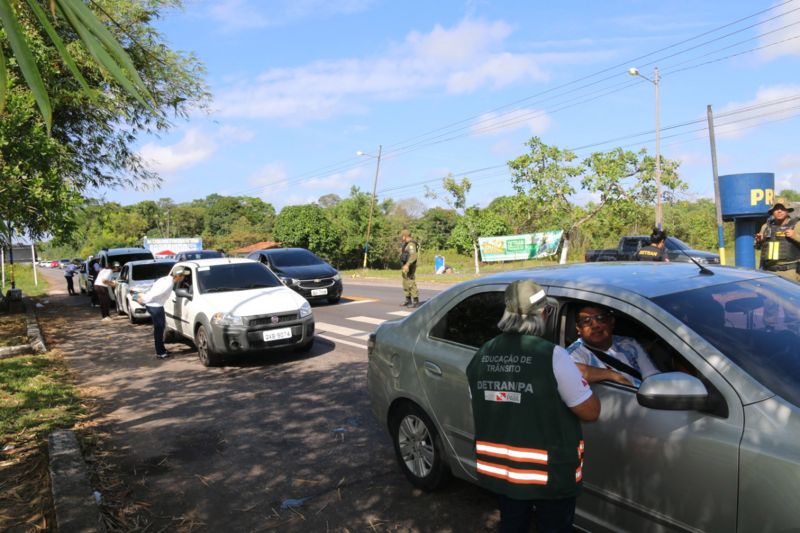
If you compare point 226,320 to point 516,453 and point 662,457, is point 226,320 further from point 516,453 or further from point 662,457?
point 662,457

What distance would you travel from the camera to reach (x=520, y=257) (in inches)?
1185

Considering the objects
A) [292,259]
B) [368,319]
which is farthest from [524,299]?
[292,259]

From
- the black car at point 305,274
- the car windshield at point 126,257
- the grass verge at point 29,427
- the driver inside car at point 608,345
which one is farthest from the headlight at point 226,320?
the car windshield at point 126,257

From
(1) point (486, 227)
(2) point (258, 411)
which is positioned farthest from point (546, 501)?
(1) point (486, 227)

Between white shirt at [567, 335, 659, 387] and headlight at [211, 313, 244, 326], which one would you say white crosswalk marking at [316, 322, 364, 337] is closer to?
headlight at [211, 313, 244, 326]

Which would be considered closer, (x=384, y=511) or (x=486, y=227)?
Result: (x=384, y=511)

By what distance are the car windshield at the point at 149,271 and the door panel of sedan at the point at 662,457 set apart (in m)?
13.8

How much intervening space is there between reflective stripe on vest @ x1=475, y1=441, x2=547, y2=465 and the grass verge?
291 cm

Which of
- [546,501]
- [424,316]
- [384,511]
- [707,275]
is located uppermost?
[707,275]

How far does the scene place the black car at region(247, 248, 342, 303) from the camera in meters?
15.3

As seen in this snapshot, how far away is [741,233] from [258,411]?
36.6 feet

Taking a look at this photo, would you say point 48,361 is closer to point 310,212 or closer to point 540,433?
point 540,433

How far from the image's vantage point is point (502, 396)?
219cm

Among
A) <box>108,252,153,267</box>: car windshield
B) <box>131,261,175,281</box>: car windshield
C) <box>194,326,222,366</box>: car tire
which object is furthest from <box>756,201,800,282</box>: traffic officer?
<box>108,252,153,267</box>: car windshield
